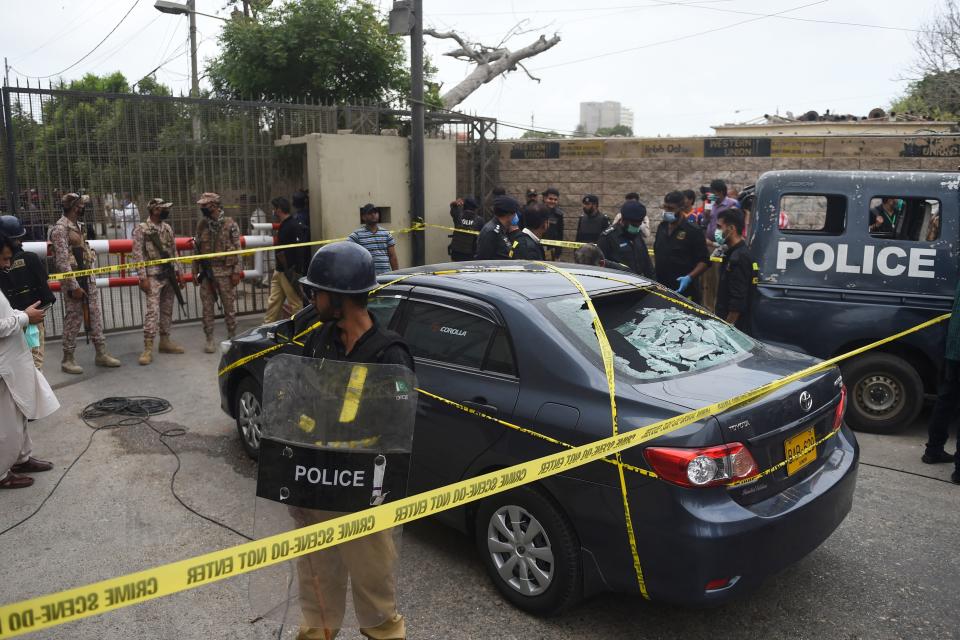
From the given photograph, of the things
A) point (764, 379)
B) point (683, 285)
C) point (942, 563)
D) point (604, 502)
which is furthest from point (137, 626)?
point (683, 285)

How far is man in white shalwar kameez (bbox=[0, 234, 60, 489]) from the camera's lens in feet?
16.9

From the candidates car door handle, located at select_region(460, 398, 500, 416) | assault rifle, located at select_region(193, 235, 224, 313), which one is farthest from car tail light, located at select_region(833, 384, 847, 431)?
assault rifle, located at select_region(193, 235, 224, 313)

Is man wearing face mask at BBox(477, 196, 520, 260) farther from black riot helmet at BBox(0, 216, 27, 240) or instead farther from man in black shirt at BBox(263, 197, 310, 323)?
black riot helmet at BBox(0, 216, 27, 240)

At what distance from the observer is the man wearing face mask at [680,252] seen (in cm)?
813

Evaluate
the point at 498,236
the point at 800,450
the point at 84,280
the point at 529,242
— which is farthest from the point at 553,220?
the point at 800,450

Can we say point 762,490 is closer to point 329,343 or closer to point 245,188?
point 329,343

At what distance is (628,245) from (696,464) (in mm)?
5293

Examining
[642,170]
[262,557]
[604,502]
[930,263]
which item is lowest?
[604,502]

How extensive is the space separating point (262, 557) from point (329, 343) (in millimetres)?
822

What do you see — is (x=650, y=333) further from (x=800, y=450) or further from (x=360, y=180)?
(x=360, y=180)

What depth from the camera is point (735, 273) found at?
6789 millimetres

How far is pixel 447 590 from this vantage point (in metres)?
4.09

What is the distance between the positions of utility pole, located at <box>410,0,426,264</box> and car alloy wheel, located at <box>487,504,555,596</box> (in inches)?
312

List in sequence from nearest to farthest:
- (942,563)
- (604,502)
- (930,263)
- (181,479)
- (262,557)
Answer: (262,557) < (604,502) < (942,563) < (181,479) < (930,263)
